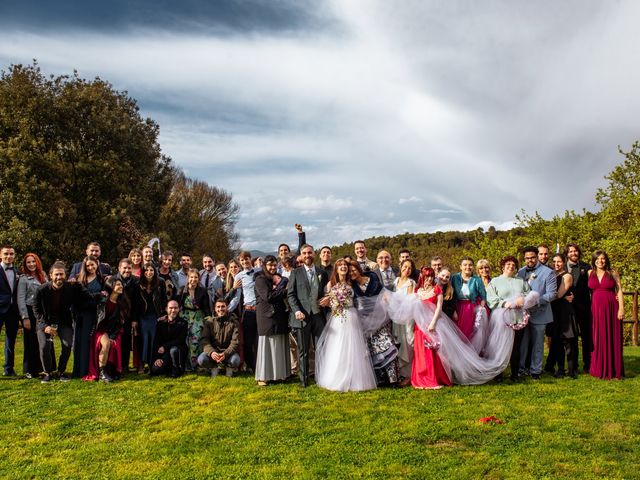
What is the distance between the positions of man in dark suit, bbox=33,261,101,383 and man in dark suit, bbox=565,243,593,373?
797 centimetres

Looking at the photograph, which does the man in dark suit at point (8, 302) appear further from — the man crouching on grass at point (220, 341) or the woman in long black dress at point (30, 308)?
the man crouching on grass at point (220, 341)

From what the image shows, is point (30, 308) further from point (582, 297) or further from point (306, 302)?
point (582, 297)

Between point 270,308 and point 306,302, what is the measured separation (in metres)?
0.59

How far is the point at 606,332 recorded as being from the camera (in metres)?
8.50

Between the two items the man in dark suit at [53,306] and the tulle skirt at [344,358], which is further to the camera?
the man in dark suit at [53,306]

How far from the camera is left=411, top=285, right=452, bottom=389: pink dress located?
7.90 meters

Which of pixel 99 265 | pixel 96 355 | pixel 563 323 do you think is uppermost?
pixel 99 265

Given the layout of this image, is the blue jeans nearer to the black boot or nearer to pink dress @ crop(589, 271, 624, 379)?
pink dress @ crop(589, 271, 624, 379)

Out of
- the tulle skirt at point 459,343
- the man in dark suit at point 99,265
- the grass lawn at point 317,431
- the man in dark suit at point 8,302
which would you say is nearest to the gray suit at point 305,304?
the grass lawn at point 317,431

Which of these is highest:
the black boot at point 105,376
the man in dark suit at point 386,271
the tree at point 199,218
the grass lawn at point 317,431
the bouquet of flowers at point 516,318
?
the tree at point 199,218

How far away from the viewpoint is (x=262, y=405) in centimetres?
714

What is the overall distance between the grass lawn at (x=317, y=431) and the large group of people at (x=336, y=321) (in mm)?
451

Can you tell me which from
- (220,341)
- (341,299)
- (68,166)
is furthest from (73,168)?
(341,299)

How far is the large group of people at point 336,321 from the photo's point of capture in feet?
→ 26.5
